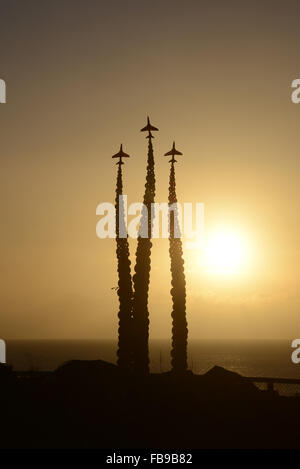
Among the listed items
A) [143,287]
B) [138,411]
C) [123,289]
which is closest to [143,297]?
[143,287]

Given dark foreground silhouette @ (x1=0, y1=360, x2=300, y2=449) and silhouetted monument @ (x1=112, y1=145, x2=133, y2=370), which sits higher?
silhouetted monument @ (x1=112, y1=145, x2=133, y2=370)

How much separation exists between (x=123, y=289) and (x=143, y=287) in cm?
114

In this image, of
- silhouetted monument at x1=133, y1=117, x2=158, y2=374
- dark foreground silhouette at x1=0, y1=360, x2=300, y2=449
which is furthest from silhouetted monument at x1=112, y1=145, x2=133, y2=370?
dark foreground silhouette at x1=0, y1=360, x2=300, y2=449

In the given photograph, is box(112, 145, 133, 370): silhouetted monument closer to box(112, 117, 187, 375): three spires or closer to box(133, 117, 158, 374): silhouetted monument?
box(112, 117, 187, 375): three spires

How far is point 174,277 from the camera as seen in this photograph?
28875mm

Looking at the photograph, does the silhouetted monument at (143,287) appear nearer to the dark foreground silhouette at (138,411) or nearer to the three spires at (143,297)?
the three spires at (143,297)

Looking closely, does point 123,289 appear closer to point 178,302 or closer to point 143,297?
point 143,297

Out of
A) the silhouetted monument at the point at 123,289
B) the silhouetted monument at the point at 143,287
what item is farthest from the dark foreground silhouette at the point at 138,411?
the silhouetted monument at the point at 123,289

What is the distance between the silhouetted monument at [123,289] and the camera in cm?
2862

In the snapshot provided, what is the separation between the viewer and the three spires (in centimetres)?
2811
